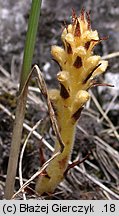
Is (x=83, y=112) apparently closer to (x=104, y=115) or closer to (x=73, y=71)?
(x=104, y=115)

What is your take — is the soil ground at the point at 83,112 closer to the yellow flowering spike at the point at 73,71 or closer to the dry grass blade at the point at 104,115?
the dry grass blade at the point at 104,115

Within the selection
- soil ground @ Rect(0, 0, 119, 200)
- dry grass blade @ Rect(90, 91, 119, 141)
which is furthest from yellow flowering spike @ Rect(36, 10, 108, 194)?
dry grass blade @ Rect(90, 91, 119, 141)

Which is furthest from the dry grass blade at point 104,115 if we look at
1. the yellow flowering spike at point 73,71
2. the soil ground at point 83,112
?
the yellow flowering spike at point 73,71

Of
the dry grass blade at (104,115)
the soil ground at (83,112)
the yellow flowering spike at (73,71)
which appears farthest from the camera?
the dry grass blade at (104,115)

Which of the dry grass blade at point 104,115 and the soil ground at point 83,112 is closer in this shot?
the soil ground at point 83,112

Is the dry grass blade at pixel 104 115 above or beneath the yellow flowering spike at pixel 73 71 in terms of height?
above

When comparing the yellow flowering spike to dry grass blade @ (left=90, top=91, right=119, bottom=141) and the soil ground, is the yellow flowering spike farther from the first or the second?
dry grass blade @ (left=90, top=91, right=119, bottom=141)

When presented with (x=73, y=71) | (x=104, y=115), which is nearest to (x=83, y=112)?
(x=104, y=115)

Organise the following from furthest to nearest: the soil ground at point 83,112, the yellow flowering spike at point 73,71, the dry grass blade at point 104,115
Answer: the dry grass blade at point 104,115 < the soil ground at point 83,112 < the yellow flowering spike at point 73,71

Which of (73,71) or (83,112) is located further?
(83,112)
